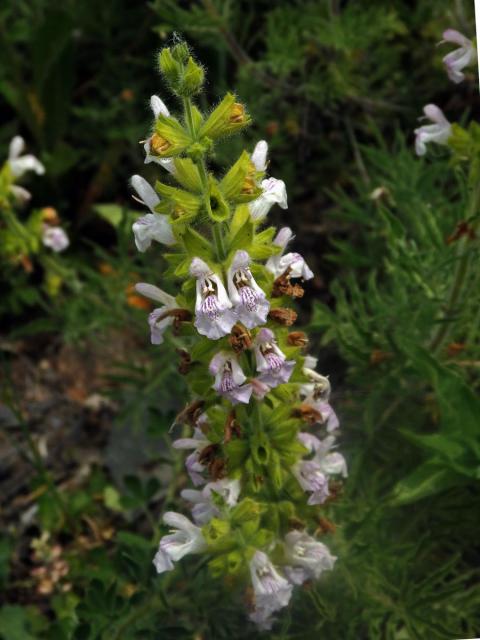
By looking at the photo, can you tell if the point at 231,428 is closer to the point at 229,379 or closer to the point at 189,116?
the point at 229,379

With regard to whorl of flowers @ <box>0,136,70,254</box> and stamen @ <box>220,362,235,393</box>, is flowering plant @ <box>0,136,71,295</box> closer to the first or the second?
whorl of flowers @ <box>0,136,70,254</box>

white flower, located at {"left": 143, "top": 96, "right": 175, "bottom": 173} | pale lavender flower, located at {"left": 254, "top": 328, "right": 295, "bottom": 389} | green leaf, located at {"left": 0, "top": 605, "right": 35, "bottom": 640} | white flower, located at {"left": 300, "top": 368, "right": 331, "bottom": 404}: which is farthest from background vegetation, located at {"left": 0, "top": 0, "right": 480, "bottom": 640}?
white flower, located at {"left": 143, "top": 96, "right": 175, "bottom": 173}

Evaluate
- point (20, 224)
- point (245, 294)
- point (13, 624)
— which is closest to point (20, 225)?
point (20, 224)

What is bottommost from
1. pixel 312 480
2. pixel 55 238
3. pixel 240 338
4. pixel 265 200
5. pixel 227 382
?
pixel 55 238

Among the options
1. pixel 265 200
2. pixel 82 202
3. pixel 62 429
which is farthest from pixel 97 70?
pixel 265 200

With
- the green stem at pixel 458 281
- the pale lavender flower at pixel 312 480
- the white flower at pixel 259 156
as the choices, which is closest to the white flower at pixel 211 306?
the white flower at pixel 259 156

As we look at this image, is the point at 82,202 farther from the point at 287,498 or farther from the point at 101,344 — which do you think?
the point at 287,498
